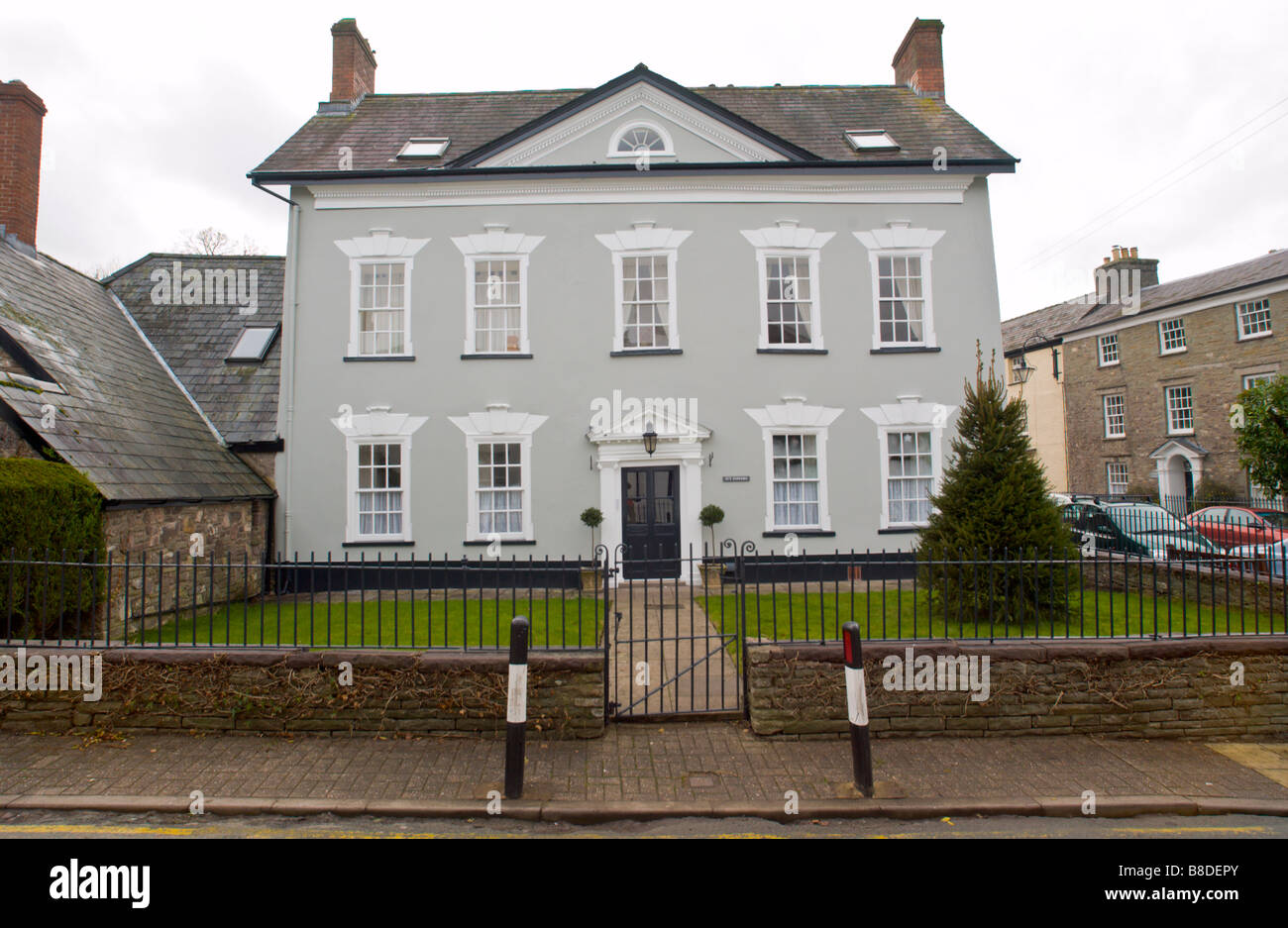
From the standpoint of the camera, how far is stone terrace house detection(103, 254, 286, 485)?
45.7 feet

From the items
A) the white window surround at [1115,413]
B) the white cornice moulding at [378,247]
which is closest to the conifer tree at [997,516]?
the white cornice moulding at [378,247]

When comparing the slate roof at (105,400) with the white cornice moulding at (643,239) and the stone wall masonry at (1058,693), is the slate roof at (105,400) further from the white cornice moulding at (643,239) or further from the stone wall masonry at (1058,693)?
the stone wall masonry at (1058,693)

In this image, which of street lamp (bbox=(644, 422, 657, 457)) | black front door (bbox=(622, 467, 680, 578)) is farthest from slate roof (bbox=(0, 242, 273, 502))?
street lamp (bbox=(644, 422, 657, 457))

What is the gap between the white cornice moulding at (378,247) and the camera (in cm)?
1394

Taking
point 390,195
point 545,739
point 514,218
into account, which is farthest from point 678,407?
point 545,739

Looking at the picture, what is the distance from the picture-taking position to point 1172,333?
2711 cm

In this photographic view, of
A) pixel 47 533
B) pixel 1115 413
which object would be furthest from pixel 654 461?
pixel 1115 413

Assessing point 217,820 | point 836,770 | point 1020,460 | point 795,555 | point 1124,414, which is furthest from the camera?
point 1124,414

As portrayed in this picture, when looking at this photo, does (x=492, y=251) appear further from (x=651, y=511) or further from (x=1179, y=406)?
(x=1179, y=406)

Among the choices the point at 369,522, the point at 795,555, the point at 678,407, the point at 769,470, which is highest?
the point at 678,407

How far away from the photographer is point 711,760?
5.91 metres

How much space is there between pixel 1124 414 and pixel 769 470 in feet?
78.8

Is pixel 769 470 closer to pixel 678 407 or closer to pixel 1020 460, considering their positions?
pixel 678 407

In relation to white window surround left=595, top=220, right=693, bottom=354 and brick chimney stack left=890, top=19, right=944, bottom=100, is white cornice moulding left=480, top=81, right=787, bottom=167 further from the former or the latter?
brick chimney stack left=890, top=19, right=944, bottom=100
